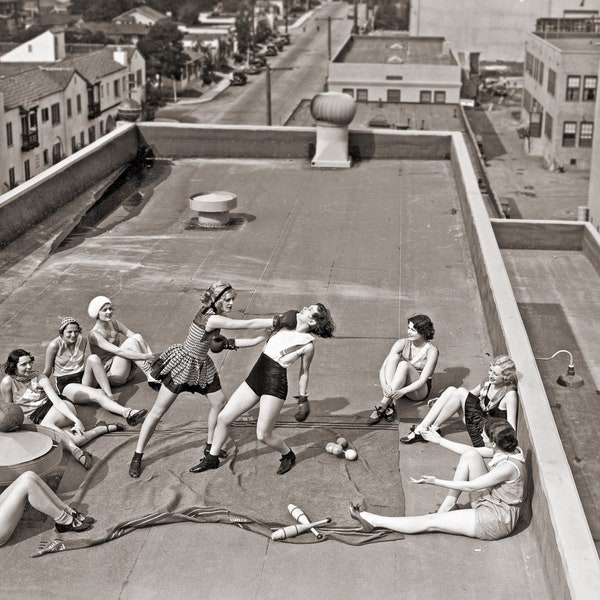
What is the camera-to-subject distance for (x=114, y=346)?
35.5ft

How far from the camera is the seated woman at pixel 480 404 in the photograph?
914 cm

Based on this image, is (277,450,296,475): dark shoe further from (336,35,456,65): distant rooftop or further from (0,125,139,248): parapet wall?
(336,35,456,65): distant rooftop

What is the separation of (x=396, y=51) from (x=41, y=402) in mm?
71935

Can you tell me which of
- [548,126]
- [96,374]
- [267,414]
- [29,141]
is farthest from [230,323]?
[548,126]

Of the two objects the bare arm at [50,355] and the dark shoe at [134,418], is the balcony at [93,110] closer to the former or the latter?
the bare arm at [50,355]

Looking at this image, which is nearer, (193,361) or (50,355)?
(193,361)

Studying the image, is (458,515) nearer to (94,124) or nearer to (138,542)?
(138,542)

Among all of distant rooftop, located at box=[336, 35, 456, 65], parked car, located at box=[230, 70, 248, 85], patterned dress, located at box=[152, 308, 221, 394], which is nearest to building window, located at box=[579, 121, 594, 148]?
distant rooftop, located at box=[336, 35, 456, 65]

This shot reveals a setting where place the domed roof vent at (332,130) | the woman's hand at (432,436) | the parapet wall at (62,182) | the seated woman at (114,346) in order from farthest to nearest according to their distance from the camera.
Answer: the domed roof vent at (332,130) → the parapet wall at (62,182) → the seated woman at (114,346) → the woman's hand at (432,436)

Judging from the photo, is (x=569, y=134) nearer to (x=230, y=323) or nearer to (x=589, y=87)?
(x=589, y=87)

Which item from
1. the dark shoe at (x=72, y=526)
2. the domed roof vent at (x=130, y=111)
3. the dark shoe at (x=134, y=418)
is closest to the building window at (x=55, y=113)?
the domed roof vent at (x=130, y=111)

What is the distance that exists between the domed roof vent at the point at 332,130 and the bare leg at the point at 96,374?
13.0 metres

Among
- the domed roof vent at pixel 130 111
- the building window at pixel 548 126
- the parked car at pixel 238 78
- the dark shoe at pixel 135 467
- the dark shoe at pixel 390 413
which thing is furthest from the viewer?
the parked car at pixel 238 78

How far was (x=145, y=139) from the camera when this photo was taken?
2381 cm
